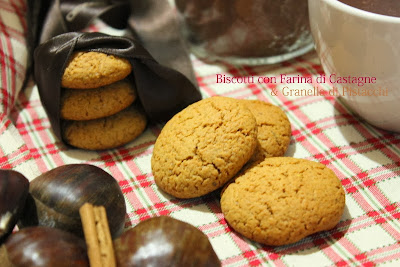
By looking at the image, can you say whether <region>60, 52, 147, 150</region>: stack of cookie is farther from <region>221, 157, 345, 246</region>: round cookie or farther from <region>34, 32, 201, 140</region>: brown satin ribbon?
<region>221, 157, 345, 246</region>: round cookie

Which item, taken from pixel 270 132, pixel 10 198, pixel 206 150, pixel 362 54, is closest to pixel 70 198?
pixel 10 198

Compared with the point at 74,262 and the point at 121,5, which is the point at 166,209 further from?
the point at 121,5

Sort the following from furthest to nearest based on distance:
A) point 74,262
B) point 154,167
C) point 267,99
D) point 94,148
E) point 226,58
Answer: point 226,58 → point 267,99 → point 94,148 → point 154,167 → point 74,262

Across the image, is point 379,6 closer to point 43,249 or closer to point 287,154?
point 287,154

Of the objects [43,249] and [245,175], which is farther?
[245,175]

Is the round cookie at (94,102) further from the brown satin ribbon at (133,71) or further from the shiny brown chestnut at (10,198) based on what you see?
the shiny brown chestnut at (10,198)

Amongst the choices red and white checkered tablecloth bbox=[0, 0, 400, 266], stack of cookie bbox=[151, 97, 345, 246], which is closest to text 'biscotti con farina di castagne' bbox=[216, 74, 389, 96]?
red and white checkered tablecloth bbox=[0, 0, 400, 266]

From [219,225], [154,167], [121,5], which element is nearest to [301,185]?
[219,225]

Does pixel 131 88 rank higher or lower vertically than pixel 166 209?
higher
